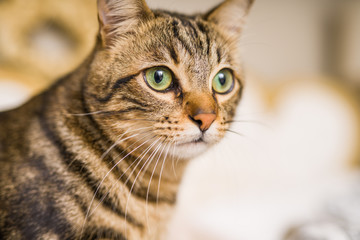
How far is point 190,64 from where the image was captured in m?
0.47

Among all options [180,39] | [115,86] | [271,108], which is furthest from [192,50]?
[271,108]

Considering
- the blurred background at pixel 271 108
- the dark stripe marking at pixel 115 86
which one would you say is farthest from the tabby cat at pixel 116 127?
the blurred background at pixel 271 108

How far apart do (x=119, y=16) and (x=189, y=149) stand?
232 mm

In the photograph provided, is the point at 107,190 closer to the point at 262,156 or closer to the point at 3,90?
the point at 3,90

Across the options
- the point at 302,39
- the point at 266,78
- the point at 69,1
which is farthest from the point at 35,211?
the point at 302,39

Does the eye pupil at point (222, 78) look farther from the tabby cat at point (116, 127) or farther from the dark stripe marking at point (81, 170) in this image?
the dark stripe marking at point (81, 170)

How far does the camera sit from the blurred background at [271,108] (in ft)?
2.31

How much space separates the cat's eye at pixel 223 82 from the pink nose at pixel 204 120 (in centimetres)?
8

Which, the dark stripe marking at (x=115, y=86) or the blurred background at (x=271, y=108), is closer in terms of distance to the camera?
the dark stripe marking at (x=115, y=86)

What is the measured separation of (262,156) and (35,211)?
108cm

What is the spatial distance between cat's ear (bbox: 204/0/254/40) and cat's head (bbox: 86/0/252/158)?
0.08 m

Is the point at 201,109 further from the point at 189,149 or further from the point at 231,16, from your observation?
the point at 231,16

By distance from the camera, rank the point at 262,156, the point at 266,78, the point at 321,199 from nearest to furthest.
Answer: the point at 321,199
the point at 262,156
the point at 266,78

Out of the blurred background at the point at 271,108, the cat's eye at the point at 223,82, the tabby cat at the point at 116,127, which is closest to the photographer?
the tabby cat at the point at 116,127
